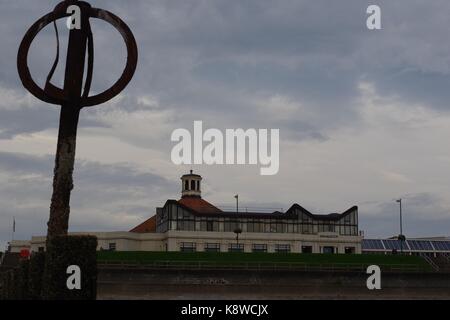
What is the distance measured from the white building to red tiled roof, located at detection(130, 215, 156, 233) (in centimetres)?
466

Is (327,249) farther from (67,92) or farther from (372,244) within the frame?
(67,92)

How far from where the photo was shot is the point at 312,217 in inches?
4144

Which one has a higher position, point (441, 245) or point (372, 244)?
point (441, 245)

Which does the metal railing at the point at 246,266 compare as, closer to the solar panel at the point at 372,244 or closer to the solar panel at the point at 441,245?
the solar panel at the point at 372,244

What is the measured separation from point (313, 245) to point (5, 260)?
4575cm

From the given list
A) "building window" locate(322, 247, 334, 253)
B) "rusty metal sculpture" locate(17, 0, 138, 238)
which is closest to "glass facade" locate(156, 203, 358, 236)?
"building window" locate(322, 247, 334, 253)

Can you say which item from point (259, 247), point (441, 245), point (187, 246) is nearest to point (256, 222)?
point (259, 247)

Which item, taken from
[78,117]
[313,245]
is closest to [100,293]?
[78,117]

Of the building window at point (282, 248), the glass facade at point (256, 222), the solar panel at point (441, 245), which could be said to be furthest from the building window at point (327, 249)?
the solar panel at point (441, 245)

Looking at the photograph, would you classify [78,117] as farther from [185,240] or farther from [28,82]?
[185,240]

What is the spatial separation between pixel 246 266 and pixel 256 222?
25.4 metres

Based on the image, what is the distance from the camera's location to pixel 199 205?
11038 cm

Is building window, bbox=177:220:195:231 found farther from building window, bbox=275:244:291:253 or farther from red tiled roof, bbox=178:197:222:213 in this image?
building window, bbox=275:244:291:253
